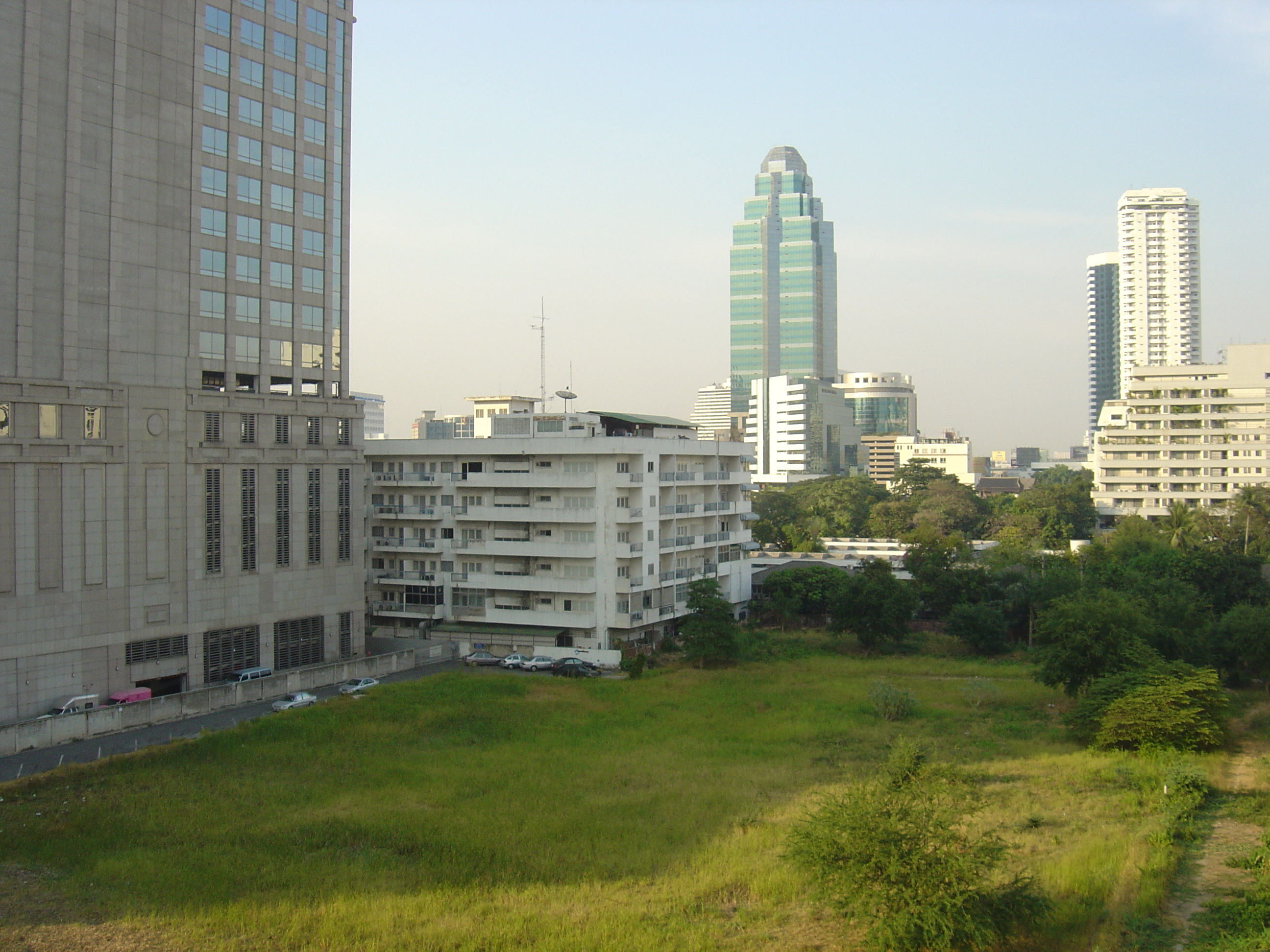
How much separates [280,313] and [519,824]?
29.4 meters

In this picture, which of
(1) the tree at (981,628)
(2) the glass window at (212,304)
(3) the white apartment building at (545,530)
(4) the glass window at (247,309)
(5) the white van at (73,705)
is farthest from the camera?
(1) the tree at (981,628)

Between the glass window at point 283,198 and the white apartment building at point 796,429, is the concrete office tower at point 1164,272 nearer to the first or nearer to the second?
the white apartment building at point 796,429

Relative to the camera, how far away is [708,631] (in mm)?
48938

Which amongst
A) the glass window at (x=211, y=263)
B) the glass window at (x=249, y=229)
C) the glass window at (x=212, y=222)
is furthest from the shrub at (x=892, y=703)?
the glass window at (x=212, y=222)

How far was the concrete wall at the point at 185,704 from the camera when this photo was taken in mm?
33375

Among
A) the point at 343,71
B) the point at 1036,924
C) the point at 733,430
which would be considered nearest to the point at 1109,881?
the point at 1036,924

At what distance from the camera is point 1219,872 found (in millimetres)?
23516

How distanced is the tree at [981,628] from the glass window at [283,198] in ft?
128

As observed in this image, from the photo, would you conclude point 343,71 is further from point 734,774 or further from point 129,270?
point 734,774

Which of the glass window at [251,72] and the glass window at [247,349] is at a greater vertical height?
the glass window at [251,72]

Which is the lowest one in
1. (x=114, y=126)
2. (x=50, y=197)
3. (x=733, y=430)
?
(x=733, y=430)

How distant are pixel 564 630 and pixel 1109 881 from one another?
32764mm

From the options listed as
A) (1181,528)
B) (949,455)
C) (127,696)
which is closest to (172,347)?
(127,696)

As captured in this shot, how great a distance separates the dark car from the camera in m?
47.2
